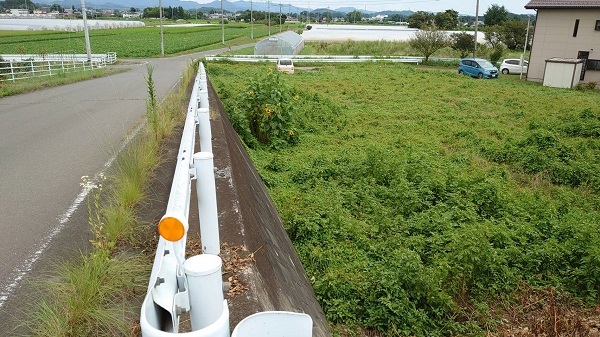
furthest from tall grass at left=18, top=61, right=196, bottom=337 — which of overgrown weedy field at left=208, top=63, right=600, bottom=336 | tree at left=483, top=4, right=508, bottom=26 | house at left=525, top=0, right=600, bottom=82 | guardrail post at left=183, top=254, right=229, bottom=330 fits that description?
tree at left=483, top=4, right=508, bottom=26

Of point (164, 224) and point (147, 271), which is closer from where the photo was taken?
point (164, 224)

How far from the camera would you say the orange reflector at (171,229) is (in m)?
1.54

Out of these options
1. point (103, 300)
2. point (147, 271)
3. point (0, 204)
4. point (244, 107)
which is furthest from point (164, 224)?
point (244, 107)

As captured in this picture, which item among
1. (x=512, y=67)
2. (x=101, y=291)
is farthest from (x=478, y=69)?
(x=101, y=291)

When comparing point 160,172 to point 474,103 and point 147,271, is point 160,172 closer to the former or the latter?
point 147,271

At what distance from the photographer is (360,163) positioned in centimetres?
927

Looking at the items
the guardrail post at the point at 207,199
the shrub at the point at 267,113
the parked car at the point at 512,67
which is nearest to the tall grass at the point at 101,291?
the guardrail post at the point at 207,199

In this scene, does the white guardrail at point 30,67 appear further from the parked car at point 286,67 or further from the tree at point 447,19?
the tree at point 447,19

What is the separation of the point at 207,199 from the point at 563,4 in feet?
98.6

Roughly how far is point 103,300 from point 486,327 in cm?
386

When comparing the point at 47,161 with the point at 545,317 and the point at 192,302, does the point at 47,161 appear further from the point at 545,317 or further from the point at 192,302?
the point at 545,317

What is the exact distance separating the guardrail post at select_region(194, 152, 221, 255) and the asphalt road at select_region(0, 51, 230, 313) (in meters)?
1.86

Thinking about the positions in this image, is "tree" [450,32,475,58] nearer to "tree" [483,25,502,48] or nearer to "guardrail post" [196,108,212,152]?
"tree" [483,25,502,48]

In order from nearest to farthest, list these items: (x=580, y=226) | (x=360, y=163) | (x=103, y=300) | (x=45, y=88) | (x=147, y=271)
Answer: (x=103, y=300) < (x=147, y=271) < (x=580, y=226) < (x=360, y=163) < (x=45, y=88)
